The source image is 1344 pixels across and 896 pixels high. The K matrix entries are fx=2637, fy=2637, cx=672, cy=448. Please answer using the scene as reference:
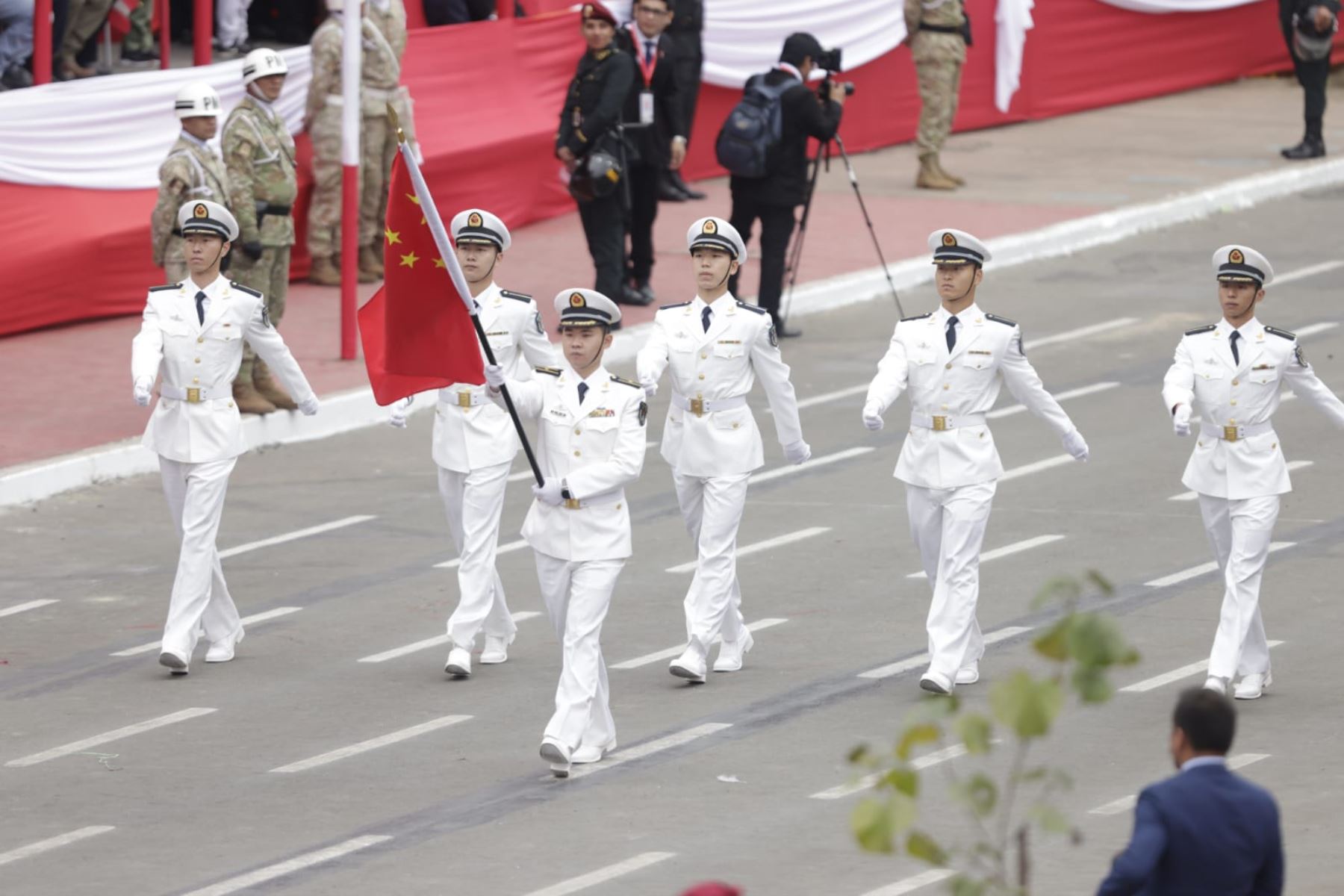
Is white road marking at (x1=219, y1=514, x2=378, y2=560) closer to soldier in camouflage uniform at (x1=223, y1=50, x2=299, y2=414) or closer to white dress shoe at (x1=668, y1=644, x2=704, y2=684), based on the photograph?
soldier in camouflage uniform at (x1=223, y1=50, x2=299, y2=414)

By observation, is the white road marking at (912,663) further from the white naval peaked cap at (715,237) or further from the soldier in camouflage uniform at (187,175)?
the soldier in camouflage uniform at (187,175)

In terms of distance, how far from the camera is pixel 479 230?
12.2 m

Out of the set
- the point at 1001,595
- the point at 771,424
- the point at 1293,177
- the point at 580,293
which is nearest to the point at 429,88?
the point at 771,424

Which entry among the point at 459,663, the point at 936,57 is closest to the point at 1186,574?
the point at 459,663

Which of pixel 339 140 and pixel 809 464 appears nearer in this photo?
pixel 809 464

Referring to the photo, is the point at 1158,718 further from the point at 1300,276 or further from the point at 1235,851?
the point at 1300,276

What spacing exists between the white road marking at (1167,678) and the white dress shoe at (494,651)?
2878 millimetres

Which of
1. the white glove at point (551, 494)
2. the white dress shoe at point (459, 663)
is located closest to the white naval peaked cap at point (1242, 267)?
the white glove at point (551, 494)

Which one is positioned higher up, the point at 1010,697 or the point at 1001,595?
the point at 1010,697

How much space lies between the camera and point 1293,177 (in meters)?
25.0

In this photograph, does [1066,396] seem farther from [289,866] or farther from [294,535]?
[289,866]

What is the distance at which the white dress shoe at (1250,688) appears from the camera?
1140 cm

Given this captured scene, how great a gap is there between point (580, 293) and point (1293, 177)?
617 inches

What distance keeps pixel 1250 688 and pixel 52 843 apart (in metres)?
5.09
